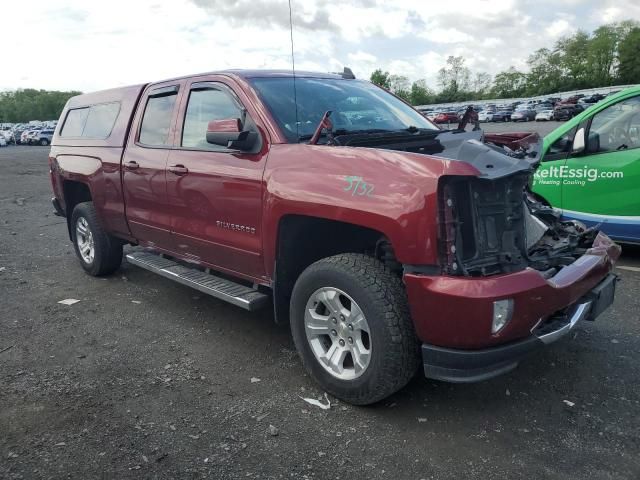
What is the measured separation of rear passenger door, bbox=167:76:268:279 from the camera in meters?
3.65

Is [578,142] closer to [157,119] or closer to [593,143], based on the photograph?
[593,143]

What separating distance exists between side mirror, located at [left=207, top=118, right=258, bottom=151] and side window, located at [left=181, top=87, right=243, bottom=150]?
0.33 m

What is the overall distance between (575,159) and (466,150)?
11.1 feet

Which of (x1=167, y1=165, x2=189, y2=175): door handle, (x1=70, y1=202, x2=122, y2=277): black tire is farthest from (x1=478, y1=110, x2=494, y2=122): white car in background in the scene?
(x1=167, y1=165, x2=189, y2=175): door handle

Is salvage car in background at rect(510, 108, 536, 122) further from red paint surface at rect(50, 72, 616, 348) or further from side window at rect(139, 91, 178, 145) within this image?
side window at rect(139, 91, 178, 145)

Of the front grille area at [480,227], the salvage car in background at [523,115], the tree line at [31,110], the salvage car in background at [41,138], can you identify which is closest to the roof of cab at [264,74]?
the front grille area at [480,227]

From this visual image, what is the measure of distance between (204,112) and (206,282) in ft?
4.34

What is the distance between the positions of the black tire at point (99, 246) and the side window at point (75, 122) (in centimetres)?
84

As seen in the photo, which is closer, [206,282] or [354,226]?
[354,226]

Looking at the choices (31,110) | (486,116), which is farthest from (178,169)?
(31,110)

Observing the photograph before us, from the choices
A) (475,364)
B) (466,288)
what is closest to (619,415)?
(475,364)

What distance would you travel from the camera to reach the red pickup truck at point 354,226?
8.89 ft

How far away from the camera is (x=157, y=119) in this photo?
4715 mm

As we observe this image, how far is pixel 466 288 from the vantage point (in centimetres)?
262
